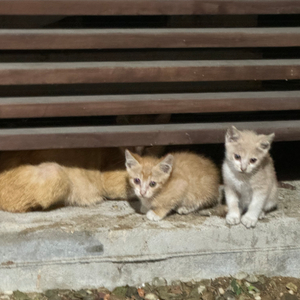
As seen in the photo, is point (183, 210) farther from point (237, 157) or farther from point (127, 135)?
point (127, 135)

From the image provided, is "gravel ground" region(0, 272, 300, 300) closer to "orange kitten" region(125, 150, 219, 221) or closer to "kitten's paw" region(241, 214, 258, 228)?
"kitten's paw" region(241, 214, 258, 228)

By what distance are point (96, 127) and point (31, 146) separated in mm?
580

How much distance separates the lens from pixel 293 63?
390cm

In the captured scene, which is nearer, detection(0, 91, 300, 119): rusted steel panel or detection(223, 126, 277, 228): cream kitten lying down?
detection(0, 91, 300, 119): rusted steel panel

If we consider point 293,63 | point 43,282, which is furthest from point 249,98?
point 43,282

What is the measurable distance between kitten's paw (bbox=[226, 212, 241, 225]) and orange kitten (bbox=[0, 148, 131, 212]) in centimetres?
106

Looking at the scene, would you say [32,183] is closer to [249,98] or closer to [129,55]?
[129,55]

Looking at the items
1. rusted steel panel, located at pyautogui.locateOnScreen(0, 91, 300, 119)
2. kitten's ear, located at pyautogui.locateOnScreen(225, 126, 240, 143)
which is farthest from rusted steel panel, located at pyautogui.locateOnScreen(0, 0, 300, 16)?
kitten's ear, located at pyautogui.locateOnScreen(225, 126, 240, 143)

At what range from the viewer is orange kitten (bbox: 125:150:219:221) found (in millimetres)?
4070

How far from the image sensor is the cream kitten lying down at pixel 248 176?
385cm

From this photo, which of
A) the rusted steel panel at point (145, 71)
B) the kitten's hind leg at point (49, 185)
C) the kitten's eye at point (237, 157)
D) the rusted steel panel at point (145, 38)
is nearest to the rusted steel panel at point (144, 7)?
the rusted steel panel at point (145, 38)

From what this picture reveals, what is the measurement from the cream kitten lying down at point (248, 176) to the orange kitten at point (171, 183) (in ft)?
0.85

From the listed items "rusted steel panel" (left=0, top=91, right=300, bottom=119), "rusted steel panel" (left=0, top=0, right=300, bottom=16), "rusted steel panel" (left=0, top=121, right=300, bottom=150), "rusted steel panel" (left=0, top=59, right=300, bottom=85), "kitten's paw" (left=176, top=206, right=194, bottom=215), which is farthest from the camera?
"kitten's paw" (left=176, top=206, right=194, bottom=215)

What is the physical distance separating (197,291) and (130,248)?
70 cm
